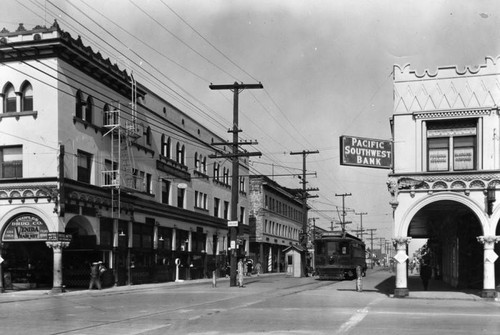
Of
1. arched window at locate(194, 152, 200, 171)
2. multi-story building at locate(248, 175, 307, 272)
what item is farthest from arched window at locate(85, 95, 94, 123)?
multi-story building at locate(248, 175, 307, 272)

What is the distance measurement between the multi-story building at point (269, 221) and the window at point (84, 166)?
3408 cm

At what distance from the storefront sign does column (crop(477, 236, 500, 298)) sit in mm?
19968

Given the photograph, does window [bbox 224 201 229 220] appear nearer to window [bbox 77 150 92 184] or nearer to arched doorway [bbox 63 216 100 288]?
arched doorway [bbox 63 216 100 288]

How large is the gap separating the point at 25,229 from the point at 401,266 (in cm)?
1796

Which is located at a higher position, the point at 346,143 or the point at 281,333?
the point at 346,143

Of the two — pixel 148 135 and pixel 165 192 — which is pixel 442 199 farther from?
pixel 165 192

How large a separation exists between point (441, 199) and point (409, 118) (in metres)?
3.65

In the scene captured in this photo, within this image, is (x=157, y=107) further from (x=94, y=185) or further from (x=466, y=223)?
(x=466, y=223)

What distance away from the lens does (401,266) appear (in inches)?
1032

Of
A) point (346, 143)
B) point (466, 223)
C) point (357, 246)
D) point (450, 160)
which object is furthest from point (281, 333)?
point (357, 246)

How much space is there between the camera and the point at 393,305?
21.4 m

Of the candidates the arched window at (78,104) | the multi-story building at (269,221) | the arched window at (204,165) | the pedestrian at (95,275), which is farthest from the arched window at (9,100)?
the multi-story building at (269,221)

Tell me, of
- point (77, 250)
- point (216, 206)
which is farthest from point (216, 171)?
point (77, 250)

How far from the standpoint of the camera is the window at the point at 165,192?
143 ft
